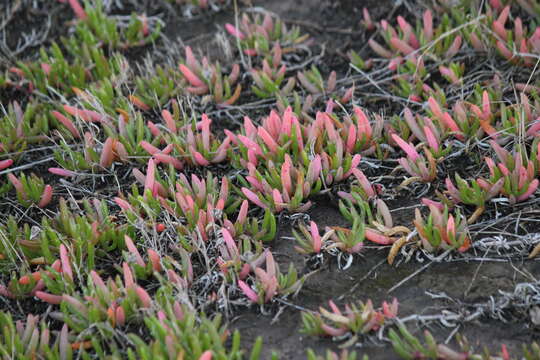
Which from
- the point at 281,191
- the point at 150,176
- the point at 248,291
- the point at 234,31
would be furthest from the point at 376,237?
the point at 234,31

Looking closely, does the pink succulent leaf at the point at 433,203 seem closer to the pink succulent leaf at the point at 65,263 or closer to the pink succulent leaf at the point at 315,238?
the pink succulent leaf at the point at 315,238

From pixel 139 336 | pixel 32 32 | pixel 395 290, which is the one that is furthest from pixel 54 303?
pixel 32 32

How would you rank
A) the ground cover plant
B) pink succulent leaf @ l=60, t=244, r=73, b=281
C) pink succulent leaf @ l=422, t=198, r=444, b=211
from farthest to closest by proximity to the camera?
pink succulent leaf @ l=422, t=198, r=444, b=211, pink succulent leaf @ l=60, t=244, r=73, b=281, the ground cover plant

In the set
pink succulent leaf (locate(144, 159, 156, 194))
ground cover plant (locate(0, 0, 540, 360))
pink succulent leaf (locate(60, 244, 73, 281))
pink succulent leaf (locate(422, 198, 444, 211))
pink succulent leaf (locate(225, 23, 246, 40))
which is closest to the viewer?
ground cover plant (locate(0, 0, 540, 360))

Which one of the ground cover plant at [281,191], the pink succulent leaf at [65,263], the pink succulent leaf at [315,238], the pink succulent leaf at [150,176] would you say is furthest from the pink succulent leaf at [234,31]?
the pink succulent leaf at [65,263]

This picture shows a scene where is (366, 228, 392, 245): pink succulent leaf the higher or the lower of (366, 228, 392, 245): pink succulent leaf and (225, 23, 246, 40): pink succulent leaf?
the lower

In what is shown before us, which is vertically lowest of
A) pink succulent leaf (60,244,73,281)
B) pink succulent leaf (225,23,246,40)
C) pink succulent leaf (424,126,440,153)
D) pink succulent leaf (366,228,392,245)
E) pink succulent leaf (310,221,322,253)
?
pink succulent leaf (366,228,392,245)

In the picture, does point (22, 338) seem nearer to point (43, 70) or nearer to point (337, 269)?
point (337, 269)

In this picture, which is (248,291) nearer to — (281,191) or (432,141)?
(281,191)

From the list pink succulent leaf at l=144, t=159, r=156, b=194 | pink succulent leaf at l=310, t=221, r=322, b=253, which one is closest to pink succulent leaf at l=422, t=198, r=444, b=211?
pink succulent leaf at l=310, t=221, r=322, b=253

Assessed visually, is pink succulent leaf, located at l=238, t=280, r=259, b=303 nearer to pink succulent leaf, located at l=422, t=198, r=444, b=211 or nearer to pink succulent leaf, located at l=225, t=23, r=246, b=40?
pink succulent leaf, located at l=422, t=198, r=444, b=211
